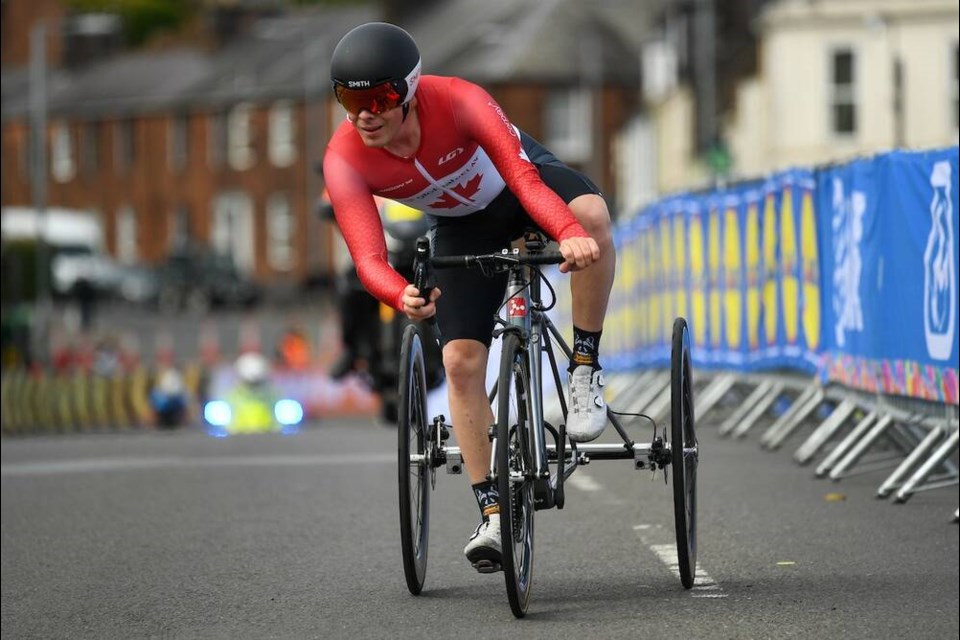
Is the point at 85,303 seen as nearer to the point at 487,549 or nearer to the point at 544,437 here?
the point at 487,549

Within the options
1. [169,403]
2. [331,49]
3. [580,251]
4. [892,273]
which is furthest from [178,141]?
[580,251]

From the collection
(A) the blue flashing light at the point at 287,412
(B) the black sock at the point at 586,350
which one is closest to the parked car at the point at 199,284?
(A) the blue flashing light at the point at 287,412

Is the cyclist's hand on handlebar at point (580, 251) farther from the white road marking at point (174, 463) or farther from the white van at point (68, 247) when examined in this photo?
the white van at point (68, 247)

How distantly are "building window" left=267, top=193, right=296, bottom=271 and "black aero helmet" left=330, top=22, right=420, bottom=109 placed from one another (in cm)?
7914

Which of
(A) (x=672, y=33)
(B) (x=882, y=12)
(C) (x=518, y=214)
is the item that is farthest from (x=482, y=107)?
(A) (x=672, y=33)

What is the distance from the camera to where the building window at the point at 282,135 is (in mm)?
86250

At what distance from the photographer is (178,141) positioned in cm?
9162

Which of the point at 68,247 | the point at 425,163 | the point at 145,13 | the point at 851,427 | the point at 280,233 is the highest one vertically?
the point at 145,13

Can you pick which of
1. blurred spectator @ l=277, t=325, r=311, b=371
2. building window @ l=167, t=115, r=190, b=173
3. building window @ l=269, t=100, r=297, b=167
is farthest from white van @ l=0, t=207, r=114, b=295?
blurred spectator @ l=277, t=325, r=311, b=371

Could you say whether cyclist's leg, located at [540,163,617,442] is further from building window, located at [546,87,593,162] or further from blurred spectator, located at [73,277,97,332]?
building window, located at [546,87,593,162]

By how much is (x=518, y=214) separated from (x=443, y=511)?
3.71 m

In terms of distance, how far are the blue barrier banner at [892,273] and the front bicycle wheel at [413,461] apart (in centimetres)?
428

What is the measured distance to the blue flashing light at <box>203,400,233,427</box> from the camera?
2833 cm

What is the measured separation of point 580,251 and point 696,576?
1.90 m
